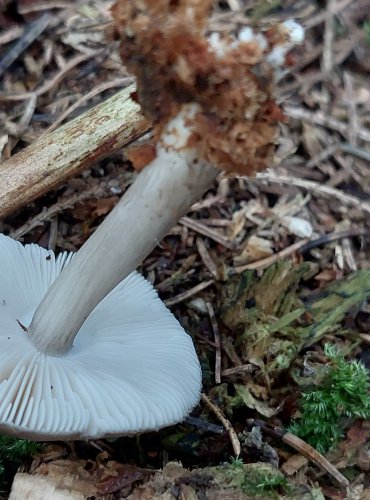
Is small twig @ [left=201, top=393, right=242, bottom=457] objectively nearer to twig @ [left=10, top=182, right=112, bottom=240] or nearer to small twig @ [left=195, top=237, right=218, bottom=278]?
small twig @ [left=195, top=237, right=218, bottom=278]

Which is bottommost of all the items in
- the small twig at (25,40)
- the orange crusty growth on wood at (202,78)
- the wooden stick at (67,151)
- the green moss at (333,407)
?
the green moss at (333,407)

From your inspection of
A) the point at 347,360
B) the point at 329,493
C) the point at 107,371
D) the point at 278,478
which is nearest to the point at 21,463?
the point at 107,371

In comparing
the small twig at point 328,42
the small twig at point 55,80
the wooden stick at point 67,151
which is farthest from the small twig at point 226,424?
the small twig at point 328,42

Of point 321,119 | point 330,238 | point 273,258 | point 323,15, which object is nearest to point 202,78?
point 273,258

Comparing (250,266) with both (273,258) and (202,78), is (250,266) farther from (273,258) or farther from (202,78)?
(202,78)

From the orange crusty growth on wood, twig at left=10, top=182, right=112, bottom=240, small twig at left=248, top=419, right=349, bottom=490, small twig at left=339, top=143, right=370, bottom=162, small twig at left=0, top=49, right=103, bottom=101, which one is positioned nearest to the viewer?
the orange crusty growth on wood

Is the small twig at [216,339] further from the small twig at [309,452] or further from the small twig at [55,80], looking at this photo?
the small twig at [55,80]

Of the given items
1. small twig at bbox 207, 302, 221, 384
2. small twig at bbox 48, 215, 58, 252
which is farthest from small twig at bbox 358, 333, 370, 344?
small twig at bbox 48, 215, 58, 252

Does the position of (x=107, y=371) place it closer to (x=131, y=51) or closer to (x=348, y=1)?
(x=131, y=51)
